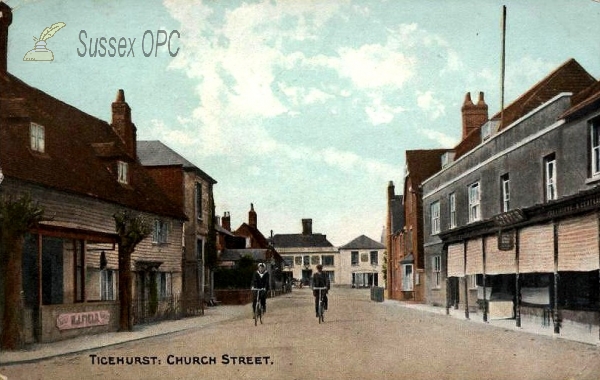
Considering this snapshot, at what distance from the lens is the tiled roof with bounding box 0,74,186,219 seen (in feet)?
55.0

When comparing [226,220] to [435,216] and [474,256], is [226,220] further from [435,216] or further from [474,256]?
[474,256]

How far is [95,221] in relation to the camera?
2194 centimetres

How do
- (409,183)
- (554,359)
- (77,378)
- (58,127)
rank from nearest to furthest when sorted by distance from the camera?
1. (77,378)
2. (554,359)
3. (58,127)
4. (409,183)

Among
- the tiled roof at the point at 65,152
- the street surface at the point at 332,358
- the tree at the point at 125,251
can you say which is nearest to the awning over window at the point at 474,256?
the street surface at the point at 332,358

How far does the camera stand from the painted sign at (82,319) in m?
17.3

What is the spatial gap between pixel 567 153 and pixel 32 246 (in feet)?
43.0

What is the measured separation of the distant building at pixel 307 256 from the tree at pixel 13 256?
281 feet

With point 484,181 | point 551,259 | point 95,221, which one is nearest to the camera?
point 551,259

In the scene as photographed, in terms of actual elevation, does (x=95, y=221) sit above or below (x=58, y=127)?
below

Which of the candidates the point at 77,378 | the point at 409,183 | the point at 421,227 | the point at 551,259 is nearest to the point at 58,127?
the point at 77,378

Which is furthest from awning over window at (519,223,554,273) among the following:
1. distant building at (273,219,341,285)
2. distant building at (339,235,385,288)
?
distant building at (273,219,341,285)

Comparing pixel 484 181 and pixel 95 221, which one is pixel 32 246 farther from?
pixel 484 181

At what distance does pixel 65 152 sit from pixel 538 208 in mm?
11628

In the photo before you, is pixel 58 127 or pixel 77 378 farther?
pixel 58 127
